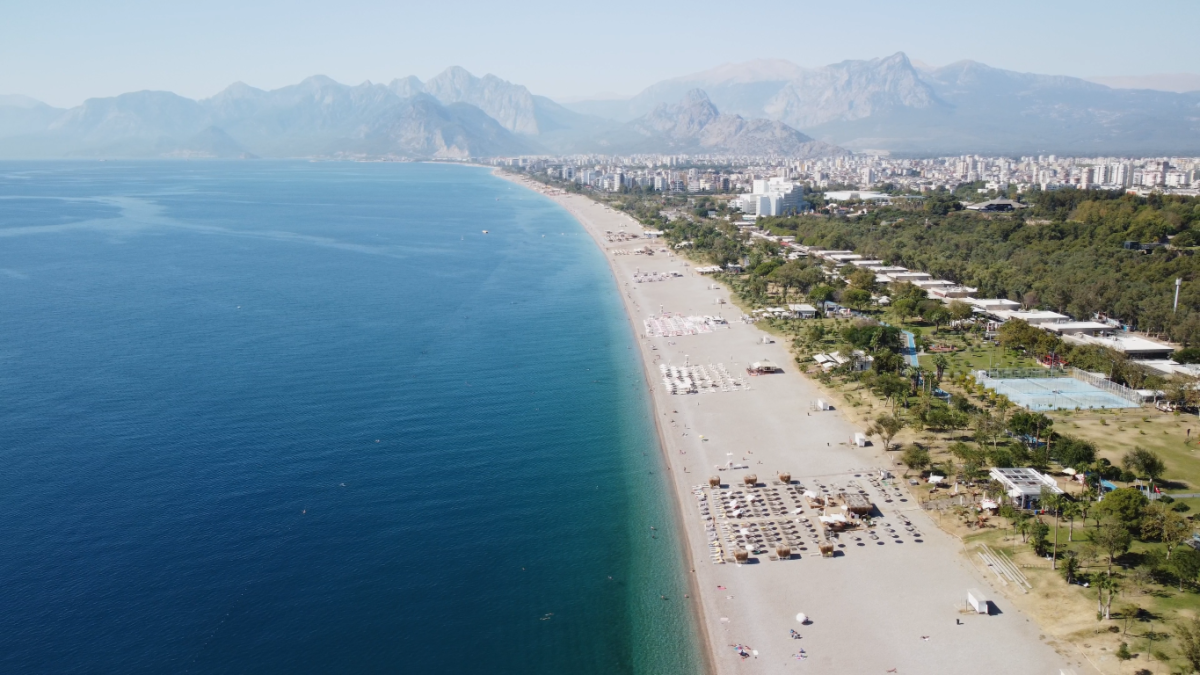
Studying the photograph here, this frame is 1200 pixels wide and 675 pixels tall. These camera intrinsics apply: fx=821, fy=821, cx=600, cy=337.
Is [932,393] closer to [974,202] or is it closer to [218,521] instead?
[218,521]

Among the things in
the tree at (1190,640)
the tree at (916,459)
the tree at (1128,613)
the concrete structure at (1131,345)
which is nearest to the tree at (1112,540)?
the tree at (1128,613)

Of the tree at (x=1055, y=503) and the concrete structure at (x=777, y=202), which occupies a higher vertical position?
the concrete structure at (x=777, y=202)

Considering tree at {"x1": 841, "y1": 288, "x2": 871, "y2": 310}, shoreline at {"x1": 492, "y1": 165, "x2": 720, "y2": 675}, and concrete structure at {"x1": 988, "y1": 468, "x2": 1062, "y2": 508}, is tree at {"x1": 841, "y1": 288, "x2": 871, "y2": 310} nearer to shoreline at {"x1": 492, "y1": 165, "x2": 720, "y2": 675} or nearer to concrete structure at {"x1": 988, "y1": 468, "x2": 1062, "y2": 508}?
shoreline at {"x1": 492, "y1": 165, "x2": 720, "y2": 675}

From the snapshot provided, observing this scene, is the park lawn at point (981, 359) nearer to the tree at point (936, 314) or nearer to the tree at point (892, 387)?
the tree at point (936, 314)

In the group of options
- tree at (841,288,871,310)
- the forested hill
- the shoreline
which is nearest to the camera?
the shoreline

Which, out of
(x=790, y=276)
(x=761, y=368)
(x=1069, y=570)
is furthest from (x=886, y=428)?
(x=790, y=276)

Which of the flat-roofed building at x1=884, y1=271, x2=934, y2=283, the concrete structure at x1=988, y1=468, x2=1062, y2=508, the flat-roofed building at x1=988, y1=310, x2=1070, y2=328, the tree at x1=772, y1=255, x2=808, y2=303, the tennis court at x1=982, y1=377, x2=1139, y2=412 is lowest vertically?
the tennis court at x1=982, y1=377, x2=1139, y2=412

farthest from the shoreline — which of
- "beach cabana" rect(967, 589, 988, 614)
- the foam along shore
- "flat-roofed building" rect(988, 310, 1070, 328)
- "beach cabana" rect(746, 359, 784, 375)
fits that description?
"flat-roofed building" rect(988, 310, 1070, 328)
